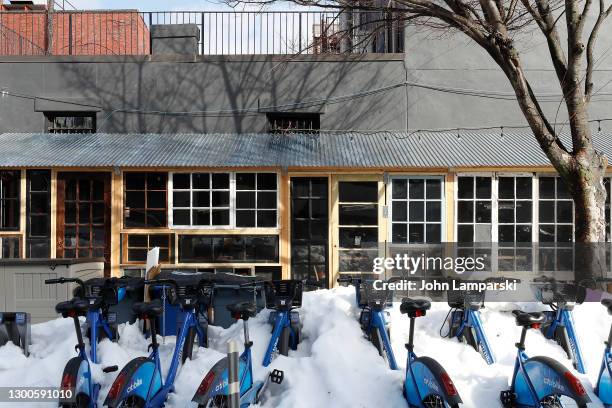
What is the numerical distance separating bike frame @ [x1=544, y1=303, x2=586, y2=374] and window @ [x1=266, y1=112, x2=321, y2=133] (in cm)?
712

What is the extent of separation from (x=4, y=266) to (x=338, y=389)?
5.31m

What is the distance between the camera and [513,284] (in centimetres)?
734

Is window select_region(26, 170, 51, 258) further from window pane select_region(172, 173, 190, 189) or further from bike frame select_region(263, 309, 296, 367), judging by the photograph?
bike frame select_region(263, 309, 296, 367)

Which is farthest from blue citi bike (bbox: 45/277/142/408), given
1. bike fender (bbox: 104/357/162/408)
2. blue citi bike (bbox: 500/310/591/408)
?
blue citi bike (bbox: 500/310/591/408)

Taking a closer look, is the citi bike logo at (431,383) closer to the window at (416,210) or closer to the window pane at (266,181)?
the window at (416,210)

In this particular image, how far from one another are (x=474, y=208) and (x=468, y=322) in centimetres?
493

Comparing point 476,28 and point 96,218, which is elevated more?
point 476,28

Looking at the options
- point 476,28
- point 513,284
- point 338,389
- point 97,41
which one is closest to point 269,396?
point 338,389

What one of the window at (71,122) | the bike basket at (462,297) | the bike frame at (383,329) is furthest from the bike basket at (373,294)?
the window at (71,122)

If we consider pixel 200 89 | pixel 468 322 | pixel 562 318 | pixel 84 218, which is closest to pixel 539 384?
pixel 468 322

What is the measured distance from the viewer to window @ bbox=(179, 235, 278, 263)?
1115cm

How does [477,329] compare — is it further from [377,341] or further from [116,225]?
[116,225]

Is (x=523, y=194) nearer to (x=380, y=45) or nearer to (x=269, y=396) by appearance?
(x=380, y=45)

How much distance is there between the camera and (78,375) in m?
5.34
